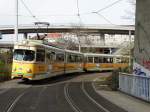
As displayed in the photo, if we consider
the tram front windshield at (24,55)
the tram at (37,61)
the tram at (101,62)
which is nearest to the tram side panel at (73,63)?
the tram at (37,61)

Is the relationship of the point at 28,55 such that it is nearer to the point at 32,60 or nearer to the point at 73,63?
the point at 32,60

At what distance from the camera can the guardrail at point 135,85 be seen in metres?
21.1

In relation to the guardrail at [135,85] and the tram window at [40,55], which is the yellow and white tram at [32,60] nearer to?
the tram window at [40,55]

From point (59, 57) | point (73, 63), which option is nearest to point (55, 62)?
point (59, 57)

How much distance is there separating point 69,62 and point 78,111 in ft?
96.8

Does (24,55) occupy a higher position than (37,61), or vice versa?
(24,55)

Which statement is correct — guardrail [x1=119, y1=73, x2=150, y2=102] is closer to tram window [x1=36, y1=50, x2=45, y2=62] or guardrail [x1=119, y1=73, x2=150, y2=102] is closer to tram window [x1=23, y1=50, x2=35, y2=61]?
tram window [x1=36, y1=50, x2=45, y2=62]

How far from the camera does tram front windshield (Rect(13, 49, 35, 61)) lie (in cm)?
3133

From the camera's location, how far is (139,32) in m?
24.0

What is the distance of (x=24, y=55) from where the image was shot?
3158 centimetres

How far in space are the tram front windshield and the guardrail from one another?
6.99 meters

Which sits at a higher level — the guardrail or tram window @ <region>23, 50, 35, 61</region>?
tram window @ <region>23, 50, 35, 61</region>

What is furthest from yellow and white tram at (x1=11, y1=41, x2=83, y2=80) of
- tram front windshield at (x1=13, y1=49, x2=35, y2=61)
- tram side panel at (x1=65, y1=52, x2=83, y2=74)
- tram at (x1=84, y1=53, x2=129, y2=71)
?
tram at (x1=84, y1=53, x2=129, y2=71)

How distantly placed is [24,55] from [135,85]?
10832 millimetres
